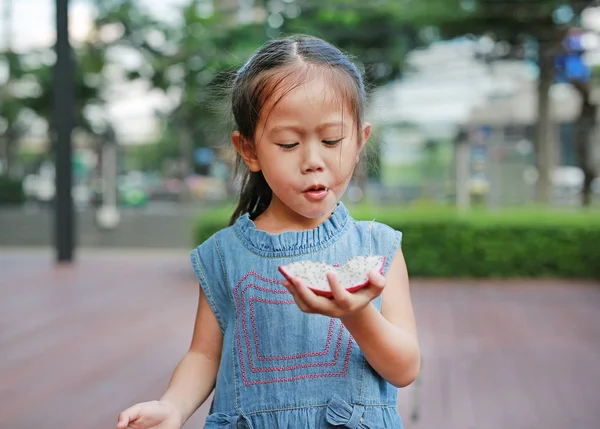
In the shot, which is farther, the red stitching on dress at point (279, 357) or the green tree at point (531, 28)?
the green tree at point (531, 28)

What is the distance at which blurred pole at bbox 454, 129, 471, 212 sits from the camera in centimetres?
1310

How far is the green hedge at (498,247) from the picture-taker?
998 centimetres

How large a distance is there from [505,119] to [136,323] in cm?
1025

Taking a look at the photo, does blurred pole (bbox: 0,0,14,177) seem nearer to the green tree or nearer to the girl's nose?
the green tree

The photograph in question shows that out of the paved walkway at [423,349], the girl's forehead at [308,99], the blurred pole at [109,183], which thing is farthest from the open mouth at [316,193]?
the blurred pole at [109,183]

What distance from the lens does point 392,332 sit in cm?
118

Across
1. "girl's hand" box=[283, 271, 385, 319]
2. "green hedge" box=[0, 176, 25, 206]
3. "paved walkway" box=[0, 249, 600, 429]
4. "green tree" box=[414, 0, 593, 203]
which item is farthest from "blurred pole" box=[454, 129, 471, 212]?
"green hedge" box=[0, 176, 25, 206]

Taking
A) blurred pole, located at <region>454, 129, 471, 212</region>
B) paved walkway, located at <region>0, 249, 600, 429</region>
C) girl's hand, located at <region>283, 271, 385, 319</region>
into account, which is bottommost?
paved walkway, located at <region>0, 249, 600, 429</region>

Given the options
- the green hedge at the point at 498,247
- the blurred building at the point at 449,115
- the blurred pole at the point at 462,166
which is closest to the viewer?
the green hedge at the point at 498,247

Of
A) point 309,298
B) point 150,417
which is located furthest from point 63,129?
point 309,298

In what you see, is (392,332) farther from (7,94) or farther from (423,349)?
(7,94)

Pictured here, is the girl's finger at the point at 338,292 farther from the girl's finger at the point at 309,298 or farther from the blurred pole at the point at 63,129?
the blurred pole at the point at 63,129

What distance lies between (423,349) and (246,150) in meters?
4.54

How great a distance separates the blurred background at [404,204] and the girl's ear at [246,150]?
0.11m
